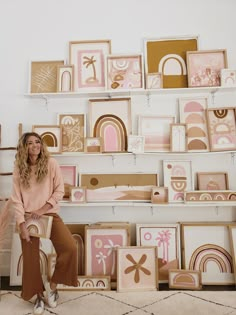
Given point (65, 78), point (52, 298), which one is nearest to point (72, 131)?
point (65, 78)

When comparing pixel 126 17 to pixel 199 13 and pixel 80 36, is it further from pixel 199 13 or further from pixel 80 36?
pixel 199 13

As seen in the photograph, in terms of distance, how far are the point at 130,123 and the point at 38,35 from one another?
140 cm

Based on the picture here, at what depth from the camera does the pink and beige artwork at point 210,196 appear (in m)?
2.92

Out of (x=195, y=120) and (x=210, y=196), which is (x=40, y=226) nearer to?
(x=210, y=196)

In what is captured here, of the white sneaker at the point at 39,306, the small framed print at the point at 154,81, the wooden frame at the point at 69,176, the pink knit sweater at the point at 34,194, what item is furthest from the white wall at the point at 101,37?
the white sneaker at the point at 39,306

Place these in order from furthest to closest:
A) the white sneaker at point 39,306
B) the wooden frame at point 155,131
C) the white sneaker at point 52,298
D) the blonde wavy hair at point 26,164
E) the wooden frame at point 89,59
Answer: the wooden frame at point 89,59, the wooden frame at point 155,131, the blonde wavy hair at point 26,164, the white sneaker at point 52,298, the white sneaker at point 39,306

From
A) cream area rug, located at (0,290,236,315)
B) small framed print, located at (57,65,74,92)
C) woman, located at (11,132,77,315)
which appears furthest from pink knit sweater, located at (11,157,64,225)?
small framed print, located at (57,65,74,92)

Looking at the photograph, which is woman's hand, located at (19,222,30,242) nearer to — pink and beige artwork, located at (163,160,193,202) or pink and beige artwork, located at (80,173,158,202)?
pink and beige artwork, located at (80,173,158,202)

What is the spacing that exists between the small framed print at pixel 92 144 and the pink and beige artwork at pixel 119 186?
282 millimetres

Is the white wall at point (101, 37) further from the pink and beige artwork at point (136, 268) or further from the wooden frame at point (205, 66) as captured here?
the pink and beige artwork at point (136, 268)

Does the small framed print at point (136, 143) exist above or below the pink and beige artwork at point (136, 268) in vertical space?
above

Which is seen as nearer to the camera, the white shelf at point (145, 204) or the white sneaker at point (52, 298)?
the white sneaker at point (52, 298)

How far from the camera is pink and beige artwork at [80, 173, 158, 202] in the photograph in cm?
309

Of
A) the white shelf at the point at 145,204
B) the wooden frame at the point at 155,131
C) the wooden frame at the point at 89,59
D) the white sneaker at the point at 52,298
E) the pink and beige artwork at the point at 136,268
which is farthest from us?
the wooden frame at the point at 89,59
